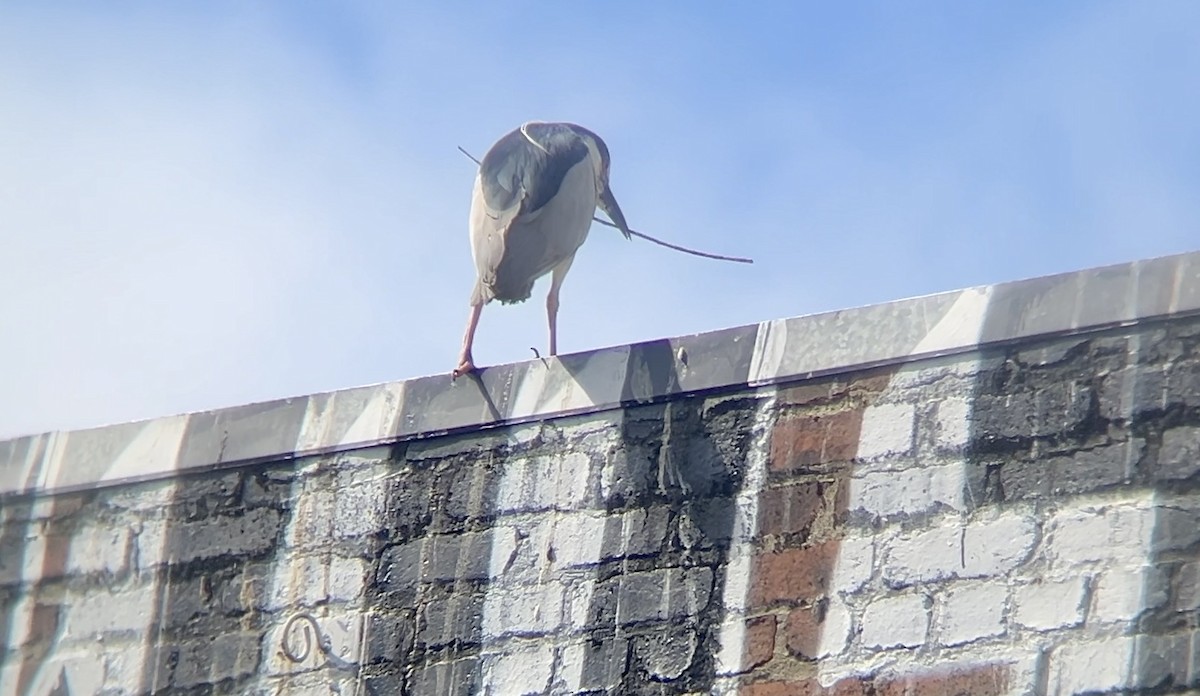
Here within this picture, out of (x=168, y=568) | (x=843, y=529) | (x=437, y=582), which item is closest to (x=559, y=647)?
(x=437, y=582)

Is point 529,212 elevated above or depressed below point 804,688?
above

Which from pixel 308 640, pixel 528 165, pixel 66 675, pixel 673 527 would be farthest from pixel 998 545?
pixel 66 675

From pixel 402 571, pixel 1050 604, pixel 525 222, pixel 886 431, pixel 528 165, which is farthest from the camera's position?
pixel 528 165

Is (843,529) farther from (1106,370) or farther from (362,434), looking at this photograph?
(362,434)

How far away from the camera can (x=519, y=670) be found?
198 inches

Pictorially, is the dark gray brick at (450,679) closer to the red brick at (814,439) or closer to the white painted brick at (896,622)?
the red brick at (814,439)

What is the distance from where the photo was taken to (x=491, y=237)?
6199mm

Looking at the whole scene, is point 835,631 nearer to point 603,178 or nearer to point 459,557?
point 459,557

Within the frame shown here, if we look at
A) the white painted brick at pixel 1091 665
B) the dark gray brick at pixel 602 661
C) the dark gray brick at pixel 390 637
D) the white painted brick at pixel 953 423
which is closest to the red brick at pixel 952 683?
the white painted brick at pixel 1091 665

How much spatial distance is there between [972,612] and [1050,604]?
174 millimetres

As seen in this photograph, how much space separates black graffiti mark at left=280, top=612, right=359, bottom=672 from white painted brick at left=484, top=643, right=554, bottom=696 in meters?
0.42

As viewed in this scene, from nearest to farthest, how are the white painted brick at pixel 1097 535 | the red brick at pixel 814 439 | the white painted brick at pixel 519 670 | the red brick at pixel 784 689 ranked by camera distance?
1. the white painted brick at pixel 1097 535
2. the red brick at pixel 784 689
3. the red brick at pixel 814 439
4. the white painted brick at pixel 519 670

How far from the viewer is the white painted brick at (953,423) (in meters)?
4.73

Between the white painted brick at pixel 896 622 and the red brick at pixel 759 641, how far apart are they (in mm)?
225
